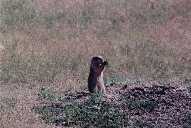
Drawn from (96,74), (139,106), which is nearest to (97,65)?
(96,74)

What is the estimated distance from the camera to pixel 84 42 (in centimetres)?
1880

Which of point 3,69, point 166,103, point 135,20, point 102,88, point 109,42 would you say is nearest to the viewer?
point 166,103

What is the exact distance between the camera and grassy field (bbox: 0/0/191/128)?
1492cm

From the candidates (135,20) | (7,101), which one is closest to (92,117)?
(7,101)

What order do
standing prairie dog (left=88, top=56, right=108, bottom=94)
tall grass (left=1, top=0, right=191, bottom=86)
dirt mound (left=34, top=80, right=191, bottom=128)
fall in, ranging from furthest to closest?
tall grass (left=1, top=0, right=191, bottom=86)
standing prairie dog (left=88, top=56, right=108, bottom=94)
dirt mound (left=34, top=80, right=191, bottom=128)

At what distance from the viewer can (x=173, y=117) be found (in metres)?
8.65

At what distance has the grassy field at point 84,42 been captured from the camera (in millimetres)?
14922

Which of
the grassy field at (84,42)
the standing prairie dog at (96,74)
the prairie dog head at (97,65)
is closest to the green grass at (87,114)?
the standing prairie dog at (96,74)

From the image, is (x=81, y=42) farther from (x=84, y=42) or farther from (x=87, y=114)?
(x=87, y=114)

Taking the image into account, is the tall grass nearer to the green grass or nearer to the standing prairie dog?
the standing prairie dog

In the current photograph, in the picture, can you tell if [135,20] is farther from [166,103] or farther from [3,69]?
[166,103]

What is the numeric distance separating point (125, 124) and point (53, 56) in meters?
8.95

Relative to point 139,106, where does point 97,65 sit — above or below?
above

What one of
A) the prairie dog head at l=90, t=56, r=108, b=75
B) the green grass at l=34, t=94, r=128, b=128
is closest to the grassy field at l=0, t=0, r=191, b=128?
the green grass at l=34, t=94, r=128, b=128
